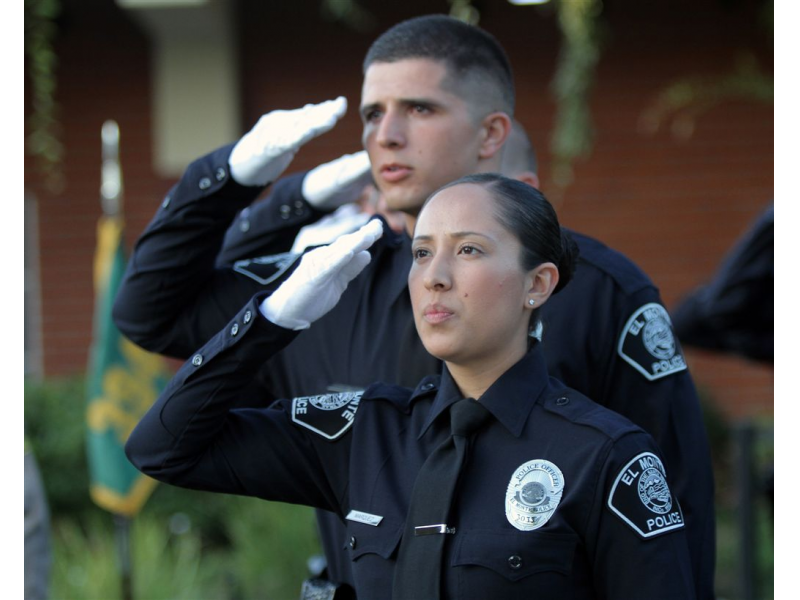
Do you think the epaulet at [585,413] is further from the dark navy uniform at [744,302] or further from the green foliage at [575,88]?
the green foliage at [575,88]

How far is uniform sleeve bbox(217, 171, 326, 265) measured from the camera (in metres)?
3.05

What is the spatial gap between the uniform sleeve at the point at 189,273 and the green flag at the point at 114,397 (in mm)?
2651

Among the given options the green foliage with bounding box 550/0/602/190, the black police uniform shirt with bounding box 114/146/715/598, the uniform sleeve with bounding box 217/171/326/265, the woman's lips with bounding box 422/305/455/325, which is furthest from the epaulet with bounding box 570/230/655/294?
the green foliage with bounding box 550/0/602/190

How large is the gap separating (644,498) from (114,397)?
13.1 feet

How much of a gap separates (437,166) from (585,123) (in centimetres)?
269

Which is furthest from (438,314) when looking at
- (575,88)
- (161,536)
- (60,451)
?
(60,451)

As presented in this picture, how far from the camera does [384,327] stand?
2518 mm

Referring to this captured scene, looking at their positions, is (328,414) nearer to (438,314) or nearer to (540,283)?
(438,314)

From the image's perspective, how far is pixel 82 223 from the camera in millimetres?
8148

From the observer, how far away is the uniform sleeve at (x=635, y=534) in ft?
5.80

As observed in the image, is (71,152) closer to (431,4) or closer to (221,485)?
(431,4)

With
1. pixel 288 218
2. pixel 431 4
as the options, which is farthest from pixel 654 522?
pixel 431 4

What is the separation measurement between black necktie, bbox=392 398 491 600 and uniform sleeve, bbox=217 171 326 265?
1.22 m

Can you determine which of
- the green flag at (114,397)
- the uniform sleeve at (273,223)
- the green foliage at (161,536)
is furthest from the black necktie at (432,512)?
the green foliage at (161,536)
